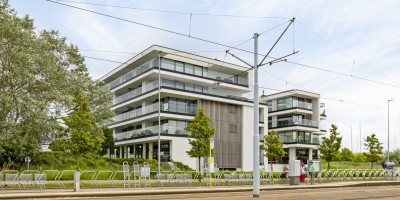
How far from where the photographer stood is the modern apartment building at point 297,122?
7325cm

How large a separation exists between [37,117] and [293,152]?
165ft

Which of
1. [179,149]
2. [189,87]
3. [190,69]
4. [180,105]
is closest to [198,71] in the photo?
[190,69]

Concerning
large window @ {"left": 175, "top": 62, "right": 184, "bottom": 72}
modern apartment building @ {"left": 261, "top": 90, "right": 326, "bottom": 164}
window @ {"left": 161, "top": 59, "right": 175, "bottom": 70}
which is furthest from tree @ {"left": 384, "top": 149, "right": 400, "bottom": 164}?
window @ {"left": 161, "top": 59, "right": 175, "bottom": 70}

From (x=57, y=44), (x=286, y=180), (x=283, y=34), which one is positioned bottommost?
(x=286, y=180)

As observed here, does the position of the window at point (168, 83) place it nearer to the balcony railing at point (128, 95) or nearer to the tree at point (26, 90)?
the balcony railing at point (128, 95)

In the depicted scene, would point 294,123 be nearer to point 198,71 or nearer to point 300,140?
point 300,140

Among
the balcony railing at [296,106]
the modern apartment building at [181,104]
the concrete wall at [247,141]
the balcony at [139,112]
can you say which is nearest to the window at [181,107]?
the modern apartment building at [181,104]

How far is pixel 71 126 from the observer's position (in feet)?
93.2

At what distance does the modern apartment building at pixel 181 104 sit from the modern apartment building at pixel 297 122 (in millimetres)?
14534

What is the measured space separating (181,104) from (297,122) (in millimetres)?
25999

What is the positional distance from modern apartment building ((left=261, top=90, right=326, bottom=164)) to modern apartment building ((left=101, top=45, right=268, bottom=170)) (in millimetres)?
14534

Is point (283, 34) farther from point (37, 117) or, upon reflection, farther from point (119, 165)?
point (119, 165)

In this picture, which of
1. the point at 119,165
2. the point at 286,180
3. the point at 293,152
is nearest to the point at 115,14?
the point at 286,180

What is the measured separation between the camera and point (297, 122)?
73.1m
